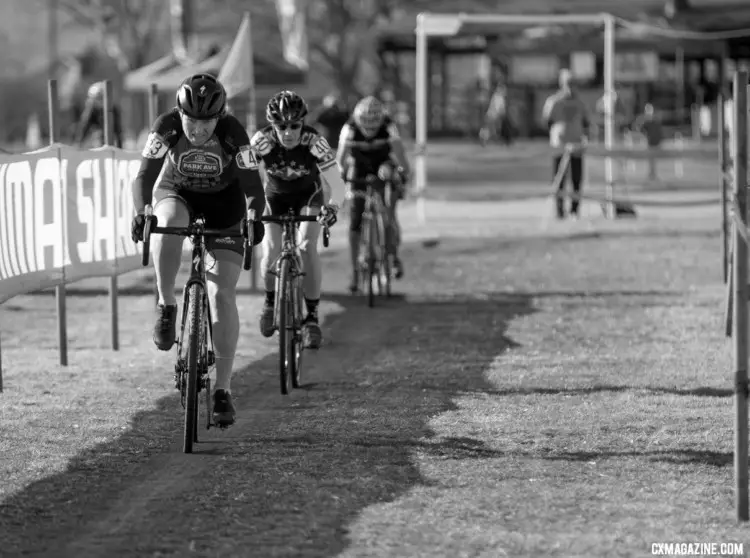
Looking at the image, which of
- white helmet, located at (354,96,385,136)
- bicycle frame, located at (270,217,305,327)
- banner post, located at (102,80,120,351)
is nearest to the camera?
bicycle frame, located at (270,217,305,327)

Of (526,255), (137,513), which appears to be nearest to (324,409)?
(137,513)

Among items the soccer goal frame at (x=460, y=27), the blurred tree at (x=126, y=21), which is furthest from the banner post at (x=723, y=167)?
the blurred tree at (x=126, y=21)

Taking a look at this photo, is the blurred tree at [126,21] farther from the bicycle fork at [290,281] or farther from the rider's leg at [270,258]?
the bicycle fork at [290,281]

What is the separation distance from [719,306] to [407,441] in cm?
724

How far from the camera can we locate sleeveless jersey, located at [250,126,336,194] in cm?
1161

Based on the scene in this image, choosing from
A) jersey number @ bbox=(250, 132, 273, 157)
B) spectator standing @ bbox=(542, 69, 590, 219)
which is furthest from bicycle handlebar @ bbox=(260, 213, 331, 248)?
spectator standing @ bbox=(542, 69, 590, 219)

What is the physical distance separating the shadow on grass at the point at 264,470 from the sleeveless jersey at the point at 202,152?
4.67 feet

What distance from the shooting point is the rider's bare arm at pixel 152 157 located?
8.79 m

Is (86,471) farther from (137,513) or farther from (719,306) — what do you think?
(719,306)

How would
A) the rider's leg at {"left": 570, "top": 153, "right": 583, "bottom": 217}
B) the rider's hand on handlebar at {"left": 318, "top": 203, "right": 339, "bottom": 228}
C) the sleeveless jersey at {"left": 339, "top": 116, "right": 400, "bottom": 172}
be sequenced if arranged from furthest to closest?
the rider's leg at {"left": 570, "top": 153, "right": 583, "bottom": 217}, the sleeveless jersey at {"left": 339, "top": 116, "right": 400, "bottom": 172}, the rider's hand on handlebar at {"left": 318, "top": 203, "right": 339, "bottom": 228}

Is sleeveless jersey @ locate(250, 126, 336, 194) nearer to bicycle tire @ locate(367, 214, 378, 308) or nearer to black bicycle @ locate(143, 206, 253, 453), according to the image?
black bicycle @ locate(143, 206, 253, 453)

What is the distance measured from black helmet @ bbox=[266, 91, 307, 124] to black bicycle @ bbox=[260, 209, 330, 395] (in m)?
0.72

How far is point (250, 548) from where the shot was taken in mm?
6523

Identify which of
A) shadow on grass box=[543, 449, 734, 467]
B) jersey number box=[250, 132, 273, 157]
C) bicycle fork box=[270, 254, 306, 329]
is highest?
jersey number box=[250, 132, 273, 157]
